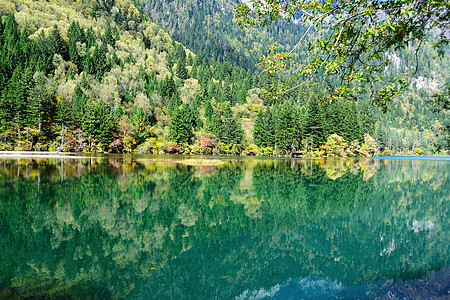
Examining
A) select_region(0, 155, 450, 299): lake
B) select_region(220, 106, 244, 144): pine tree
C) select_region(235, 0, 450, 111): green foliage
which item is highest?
select_region(220, 106, 244, 144): pine tree

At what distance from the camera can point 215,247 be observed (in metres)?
8.91

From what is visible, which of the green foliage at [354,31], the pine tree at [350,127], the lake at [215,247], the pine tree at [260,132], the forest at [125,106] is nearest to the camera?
the green foliage at [354,31]

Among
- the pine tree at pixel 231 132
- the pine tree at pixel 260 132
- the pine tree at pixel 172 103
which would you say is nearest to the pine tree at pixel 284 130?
the pine tree at pixel 260 132

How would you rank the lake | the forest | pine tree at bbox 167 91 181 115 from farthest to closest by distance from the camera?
1. pine tree at bbox 167 91 181 115
2. the forest
3. the lake

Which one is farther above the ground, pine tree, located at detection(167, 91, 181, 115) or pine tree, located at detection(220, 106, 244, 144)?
pine tree, located at detection(167, 91, 181, 115)

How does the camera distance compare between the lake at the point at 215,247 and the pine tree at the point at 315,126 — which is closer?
the lake at the point at 215,247

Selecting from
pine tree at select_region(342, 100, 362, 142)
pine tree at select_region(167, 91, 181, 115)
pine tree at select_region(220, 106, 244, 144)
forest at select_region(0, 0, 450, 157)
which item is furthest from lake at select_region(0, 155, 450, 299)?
pine tree at select_region(167, 91, 181, 115)

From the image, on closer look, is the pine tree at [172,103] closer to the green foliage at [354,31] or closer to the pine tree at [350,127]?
the pine tree at [350,127]

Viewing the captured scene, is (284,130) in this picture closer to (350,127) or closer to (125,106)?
(350,127)

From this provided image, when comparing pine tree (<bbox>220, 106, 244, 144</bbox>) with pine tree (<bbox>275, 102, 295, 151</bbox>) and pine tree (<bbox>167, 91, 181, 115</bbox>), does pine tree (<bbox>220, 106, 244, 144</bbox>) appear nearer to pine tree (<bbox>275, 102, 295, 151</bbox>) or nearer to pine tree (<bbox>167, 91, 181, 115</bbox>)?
pine tree (<bbox>275, 102, 295, 151</bbox>)

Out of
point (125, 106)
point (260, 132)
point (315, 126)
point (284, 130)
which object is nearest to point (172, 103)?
point (125, 106)

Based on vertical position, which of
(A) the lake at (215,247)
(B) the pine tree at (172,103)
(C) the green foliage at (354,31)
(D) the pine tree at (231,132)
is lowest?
(A) the lake at (215,247)

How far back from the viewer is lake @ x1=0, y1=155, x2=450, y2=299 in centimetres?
645

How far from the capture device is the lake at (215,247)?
6.45 meters
